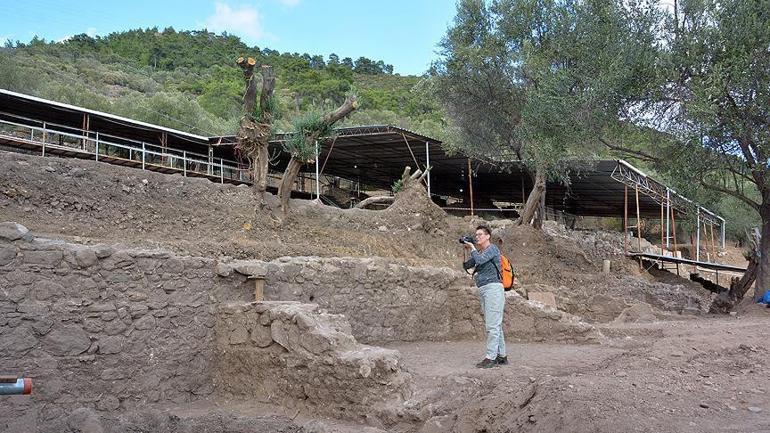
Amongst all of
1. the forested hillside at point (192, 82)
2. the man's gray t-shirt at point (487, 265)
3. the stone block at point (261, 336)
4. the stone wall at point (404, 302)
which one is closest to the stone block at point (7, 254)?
the stone block at point (261, 336)

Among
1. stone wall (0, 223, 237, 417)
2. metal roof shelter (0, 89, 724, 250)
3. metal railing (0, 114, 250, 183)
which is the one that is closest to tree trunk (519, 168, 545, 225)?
metal roof shelter (0, 89, 724, 250)

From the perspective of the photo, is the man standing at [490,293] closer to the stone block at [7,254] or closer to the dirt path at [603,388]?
the dirt path at [603,388]

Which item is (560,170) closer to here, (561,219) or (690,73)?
(690,73)

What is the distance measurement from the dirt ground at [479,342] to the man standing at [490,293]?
0.73ft

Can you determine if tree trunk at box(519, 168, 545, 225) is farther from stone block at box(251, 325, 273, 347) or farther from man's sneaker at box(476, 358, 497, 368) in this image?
stone block at box(251, 325, 273, 347)

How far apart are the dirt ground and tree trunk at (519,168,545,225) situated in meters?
0.68

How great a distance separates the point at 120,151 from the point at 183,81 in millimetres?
30919

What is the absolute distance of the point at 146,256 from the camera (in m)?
6.62

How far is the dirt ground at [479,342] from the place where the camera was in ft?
16.8

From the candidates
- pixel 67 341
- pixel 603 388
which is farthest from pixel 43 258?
pixel 603 388

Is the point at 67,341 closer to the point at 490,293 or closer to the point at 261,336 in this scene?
the point at 261,336

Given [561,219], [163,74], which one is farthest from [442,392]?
[163,74]

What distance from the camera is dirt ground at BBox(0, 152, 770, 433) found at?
5121mm

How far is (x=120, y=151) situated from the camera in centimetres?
2403
